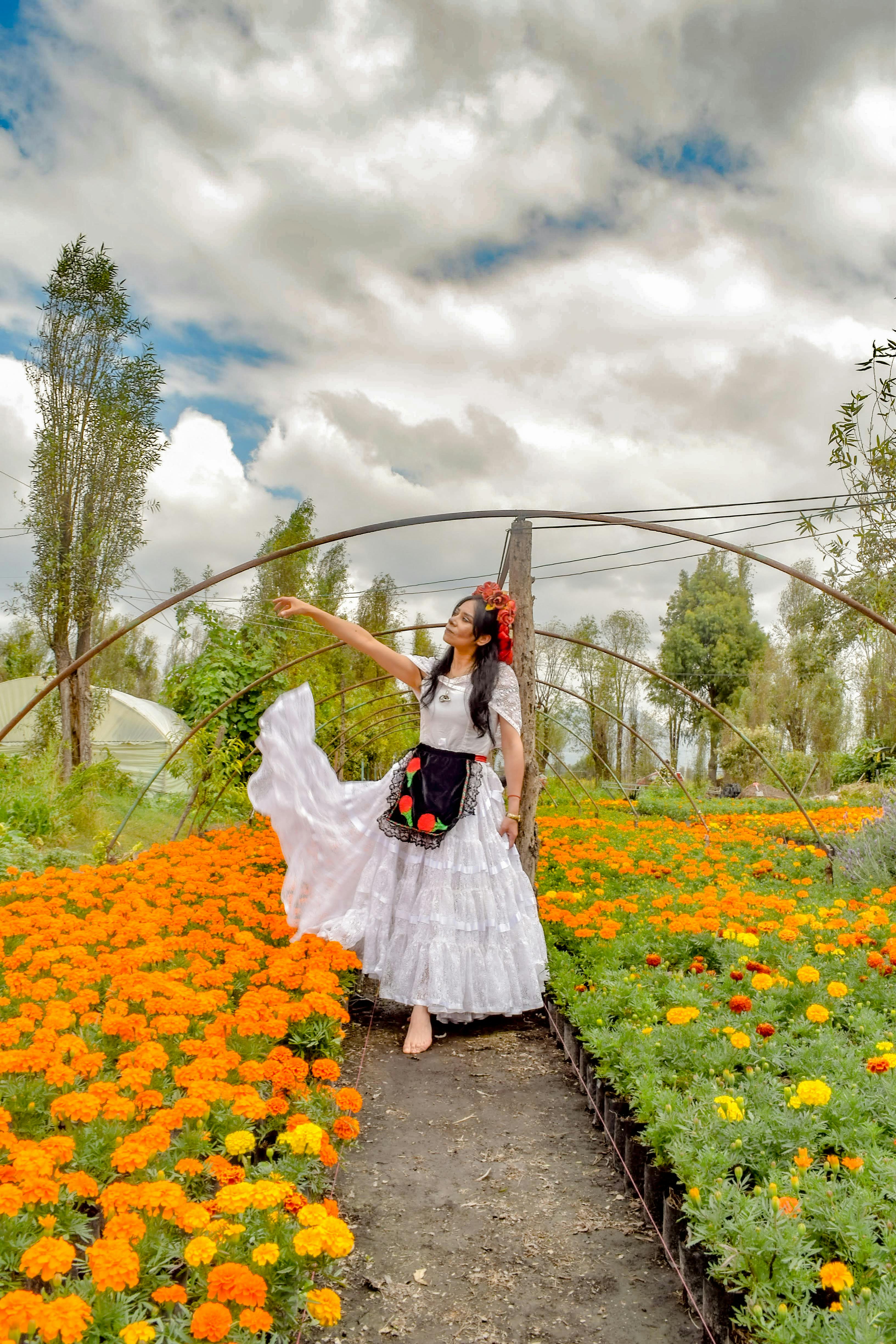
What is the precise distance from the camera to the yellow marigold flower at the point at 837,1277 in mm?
1819

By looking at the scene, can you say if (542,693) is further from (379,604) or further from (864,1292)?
(864,1292)

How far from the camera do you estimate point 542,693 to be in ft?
56.0

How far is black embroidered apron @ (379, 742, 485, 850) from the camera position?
4188mm

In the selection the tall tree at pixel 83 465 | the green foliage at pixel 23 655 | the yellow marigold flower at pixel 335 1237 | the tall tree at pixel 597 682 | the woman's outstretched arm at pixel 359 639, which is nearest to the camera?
the yellow marigold flower at pixel 335 1237

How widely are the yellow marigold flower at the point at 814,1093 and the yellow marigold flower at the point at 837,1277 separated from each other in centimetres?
60

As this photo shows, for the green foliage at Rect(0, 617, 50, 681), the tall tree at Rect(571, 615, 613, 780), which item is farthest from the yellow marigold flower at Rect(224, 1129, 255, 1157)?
the tall tree at Rect(571, 615, 613, 780)

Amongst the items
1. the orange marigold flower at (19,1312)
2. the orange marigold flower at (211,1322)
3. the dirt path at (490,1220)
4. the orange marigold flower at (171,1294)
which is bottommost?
the dirt path at (490,1220)

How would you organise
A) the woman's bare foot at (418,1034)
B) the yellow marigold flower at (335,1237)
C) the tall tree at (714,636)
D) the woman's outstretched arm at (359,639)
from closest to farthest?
the yellow marigold flower at (335,1237) → the woman's outstretched arm at (359,639) → the woman's bare foot at (418,1034) → the tall tree at (714,636)

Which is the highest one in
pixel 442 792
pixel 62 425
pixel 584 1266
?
pixel 62 425

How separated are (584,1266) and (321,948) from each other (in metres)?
1.61

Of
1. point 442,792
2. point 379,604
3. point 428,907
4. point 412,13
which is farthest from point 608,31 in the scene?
point 379,604

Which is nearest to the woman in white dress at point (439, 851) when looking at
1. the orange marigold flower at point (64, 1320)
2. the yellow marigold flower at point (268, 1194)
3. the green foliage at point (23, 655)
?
the yellow marigold flower at point (268, 1194)

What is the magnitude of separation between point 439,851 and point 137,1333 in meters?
2.74

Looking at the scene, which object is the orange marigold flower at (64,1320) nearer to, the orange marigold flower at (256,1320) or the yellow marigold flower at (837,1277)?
the orange marigold flower at (256,1320)
